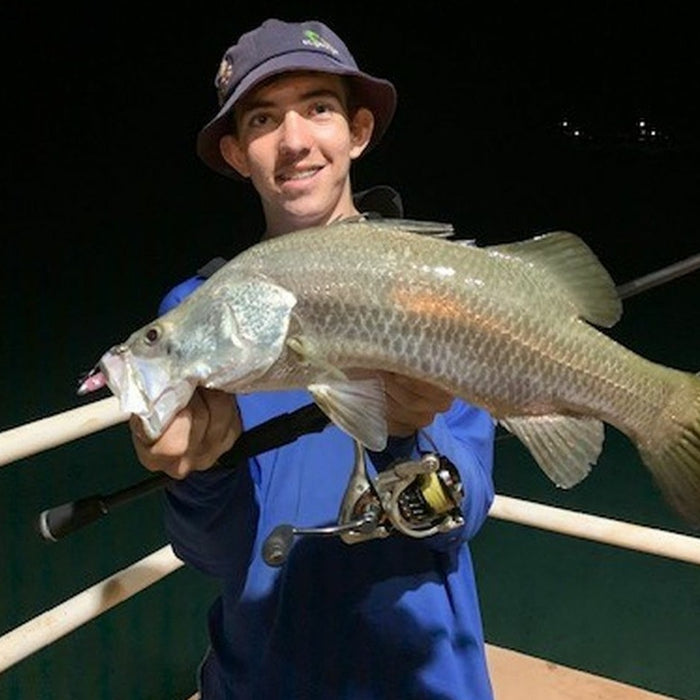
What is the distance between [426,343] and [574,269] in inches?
11.9

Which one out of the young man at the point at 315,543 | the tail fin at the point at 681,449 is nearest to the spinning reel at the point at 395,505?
the young man at the point at 315,543

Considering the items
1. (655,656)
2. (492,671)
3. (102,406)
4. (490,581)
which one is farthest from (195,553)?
(490,581)

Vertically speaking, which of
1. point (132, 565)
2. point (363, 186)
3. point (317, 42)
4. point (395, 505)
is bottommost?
point (363, 186)

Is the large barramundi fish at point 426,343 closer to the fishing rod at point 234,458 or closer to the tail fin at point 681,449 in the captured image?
the tail fin at point 681,449

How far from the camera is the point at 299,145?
1.81 m

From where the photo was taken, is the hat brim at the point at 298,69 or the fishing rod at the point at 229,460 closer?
the fishing rod at the point at 229,460

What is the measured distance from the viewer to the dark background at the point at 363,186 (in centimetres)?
532

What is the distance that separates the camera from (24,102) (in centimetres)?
1845

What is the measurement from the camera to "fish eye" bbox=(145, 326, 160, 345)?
4.75 feet

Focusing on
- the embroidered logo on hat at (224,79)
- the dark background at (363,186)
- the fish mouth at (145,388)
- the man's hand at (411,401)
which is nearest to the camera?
the fish mouth at (145,388)

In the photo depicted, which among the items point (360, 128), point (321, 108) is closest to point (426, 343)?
point (321, 108)

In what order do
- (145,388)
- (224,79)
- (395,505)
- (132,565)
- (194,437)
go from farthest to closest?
(132,565)
(224,79)
(395,505)
(194,437)
(145,388)

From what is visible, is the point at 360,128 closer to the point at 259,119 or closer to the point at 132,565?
the point at 259,119

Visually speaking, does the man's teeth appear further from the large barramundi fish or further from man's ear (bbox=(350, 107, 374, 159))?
the large barramundi fish
